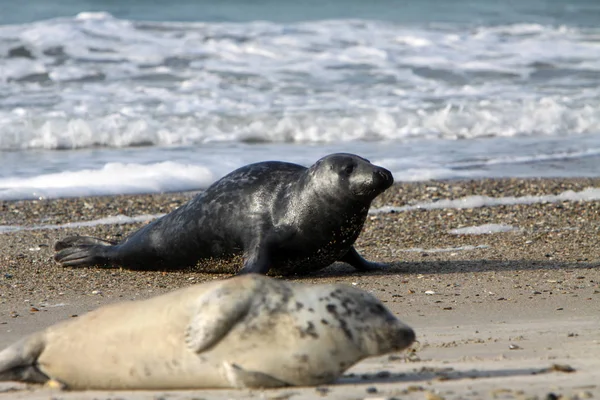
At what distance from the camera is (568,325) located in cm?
449

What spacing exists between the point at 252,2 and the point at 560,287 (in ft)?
69.4

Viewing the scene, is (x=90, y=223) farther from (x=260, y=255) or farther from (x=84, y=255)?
(x=260, y=255)

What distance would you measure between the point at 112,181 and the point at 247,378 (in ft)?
21.0

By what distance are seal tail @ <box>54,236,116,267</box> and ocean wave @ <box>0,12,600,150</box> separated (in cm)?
530

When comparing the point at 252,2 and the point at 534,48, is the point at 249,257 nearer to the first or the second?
the point at 534,48

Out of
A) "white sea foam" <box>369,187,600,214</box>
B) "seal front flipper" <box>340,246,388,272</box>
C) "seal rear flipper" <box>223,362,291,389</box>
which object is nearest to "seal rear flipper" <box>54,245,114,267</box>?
"seal front flipper" <box>340,246,388,272</box>

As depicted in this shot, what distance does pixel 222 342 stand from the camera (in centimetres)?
328

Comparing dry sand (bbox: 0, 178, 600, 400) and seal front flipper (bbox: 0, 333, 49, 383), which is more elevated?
seal front flipper (bbox: 0, 333, 49, 383)

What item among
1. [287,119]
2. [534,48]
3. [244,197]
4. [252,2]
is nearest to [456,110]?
[287,119]

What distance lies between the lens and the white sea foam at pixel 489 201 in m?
8.15

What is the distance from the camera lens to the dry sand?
3355 mm

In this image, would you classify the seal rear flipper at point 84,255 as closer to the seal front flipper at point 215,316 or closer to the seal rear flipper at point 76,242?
the seal rear flipper at point 76,242

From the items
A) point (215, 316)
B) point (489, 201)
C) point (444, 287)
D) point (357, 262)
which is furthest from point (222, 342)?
point (489, 201)

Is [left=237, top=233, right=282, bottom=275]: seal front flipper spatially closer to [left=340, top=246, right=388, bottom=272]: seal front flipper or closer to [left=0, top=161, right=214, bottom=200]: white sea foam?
[left=340, top=246, right=388, bottom=272]: seal front flipper
